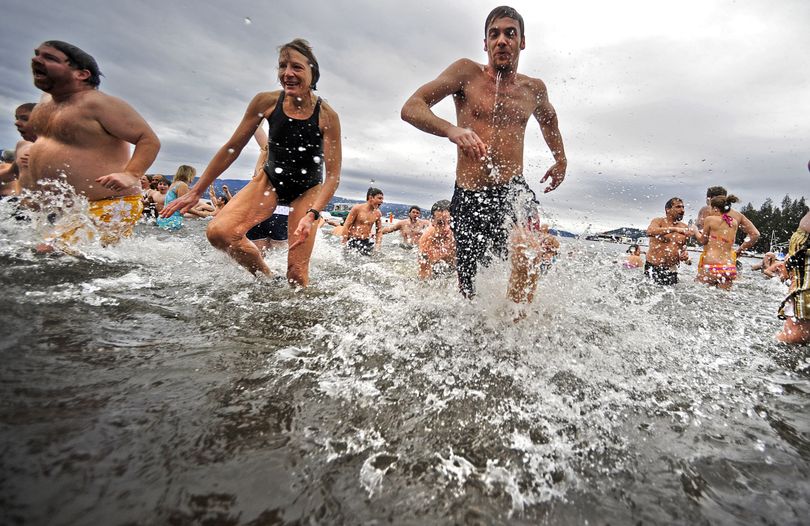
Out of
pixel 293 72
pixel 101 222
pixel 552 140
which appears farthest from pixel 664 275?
pixel 101 222

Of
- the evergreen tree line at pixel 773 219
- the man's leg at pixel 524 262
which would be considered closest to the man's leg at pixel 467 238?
the man's leg at pixel 524 262

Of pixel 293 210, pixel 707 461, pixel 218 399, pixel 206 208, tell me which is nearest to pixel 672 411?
pixel 707 461

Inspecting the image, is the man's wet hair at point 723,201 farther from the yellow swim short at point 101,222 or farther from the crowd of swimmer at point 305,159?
the yellow swim short at point 101,222

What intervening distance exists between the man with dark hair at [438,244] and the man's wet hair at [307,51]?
342 cm

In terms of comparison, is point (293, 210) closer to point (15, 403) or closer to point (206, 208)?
point (15, 403)

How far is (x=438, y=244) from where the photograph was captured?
6656 millimetres

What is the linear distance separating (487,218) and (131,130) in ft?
10.6

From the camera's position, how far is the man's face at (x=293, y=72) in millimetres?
3089

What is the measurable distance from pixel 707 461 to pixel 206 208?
41.6 ft

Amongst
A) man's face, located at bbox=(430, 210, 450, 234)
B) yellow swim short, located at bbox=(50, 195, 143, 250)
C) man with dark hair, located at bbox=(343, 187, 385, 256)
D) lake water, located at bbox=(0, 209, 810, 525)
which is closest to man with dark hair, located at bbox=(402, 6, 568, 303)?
lake water, located at bbox=(0, 209, 810, 525)

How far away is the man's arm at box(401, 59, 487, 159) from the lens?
7.23ft

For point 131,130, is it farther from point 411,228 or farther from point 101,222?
point 411,228

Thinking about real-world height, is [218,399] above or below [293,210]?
below

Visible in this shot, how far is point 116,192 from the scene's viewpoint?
11.2ft
